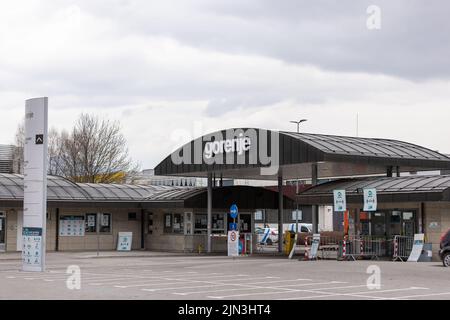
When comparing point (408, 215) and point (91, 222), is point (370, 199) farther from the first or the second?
point (91, 222)

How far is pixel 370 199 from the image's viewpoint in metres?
30.8

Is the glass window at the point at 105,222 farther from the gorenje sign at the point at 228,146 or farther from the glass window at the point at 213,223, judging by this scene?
the gorenje sign at the point at 228,146

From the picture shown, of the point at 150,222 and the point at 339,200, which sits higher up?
the point at 339,200

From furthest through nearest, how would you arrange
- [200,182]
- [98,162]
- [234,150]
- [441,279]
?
1. [200,182]
2. [98,162]
3. [234,150]
4. [441,279]

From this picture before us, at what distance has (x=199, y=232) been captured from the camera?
137 feet

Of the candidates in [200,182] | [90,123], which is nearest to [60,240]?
[90,123]

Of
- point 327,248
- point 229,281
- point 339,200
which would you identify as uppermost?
point 339,200

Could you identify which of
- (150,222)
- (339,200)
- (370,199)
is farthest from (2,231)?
(370,199)

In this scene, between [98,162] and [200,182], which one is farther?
[200,182]

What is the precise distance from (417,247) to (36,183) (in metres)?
15.1
